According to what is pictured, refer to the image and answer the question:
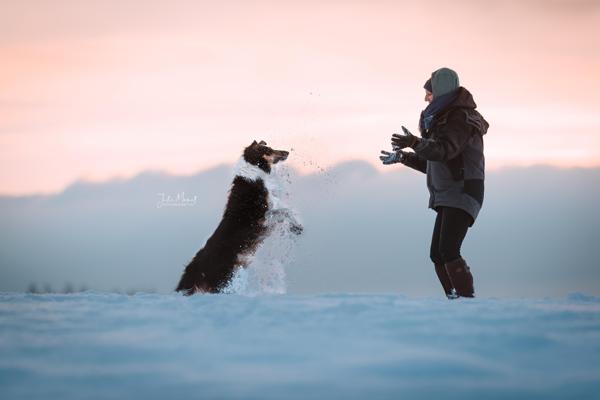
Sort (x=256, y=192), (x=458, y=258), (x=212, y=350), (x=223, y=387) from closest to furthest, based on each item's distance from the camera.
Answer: (x=223, y=387)
(x=212, y=350)
(x=458, y=258)
(x=256, y=192)

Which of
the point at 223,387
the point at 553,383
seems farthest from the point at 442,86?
the point at 223,387

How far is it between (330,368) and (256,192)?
5.18 metres

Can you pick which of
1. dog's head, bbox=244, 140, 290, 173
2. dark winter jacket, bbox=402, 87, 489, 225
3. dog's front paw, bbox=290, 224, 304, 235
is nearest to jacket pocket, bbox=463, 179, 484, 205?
dark winter jacket, bbox=402, 87, 489, 225

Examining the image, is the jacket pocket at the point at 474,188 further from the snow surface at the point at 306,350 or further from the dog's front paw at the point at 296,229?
the dog's front paw at the point at 296,229

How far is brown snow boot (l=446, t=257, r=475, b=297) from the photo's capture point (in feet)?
22.0

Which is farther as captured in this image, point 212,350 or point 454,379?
point 212,350

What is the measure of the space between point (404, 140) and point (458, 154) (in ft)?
1.71

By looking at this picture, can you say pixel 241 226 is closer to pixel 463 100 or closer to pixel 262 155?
pixel 262 155

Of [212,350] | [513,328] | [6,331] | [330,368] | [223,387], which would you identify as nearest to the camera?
[223,387]

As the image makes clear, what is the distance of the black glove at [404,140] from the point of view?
666 centimetres

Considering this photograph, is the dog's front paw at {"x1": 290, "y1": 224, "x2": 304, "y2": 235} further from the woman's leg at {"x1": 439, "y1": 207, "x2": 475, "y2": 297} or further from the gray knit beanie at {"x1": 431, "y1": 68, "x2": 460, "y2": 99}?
the gray knit beanie at {"x1": 431, "y1": 68, "x2": 460, "y2": 99}

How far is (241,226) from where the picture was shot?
8.72 m

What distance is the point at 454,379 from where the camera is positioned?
12.8 feet

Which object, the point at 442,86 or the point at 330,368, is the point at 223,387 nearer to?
the point at 330,368
